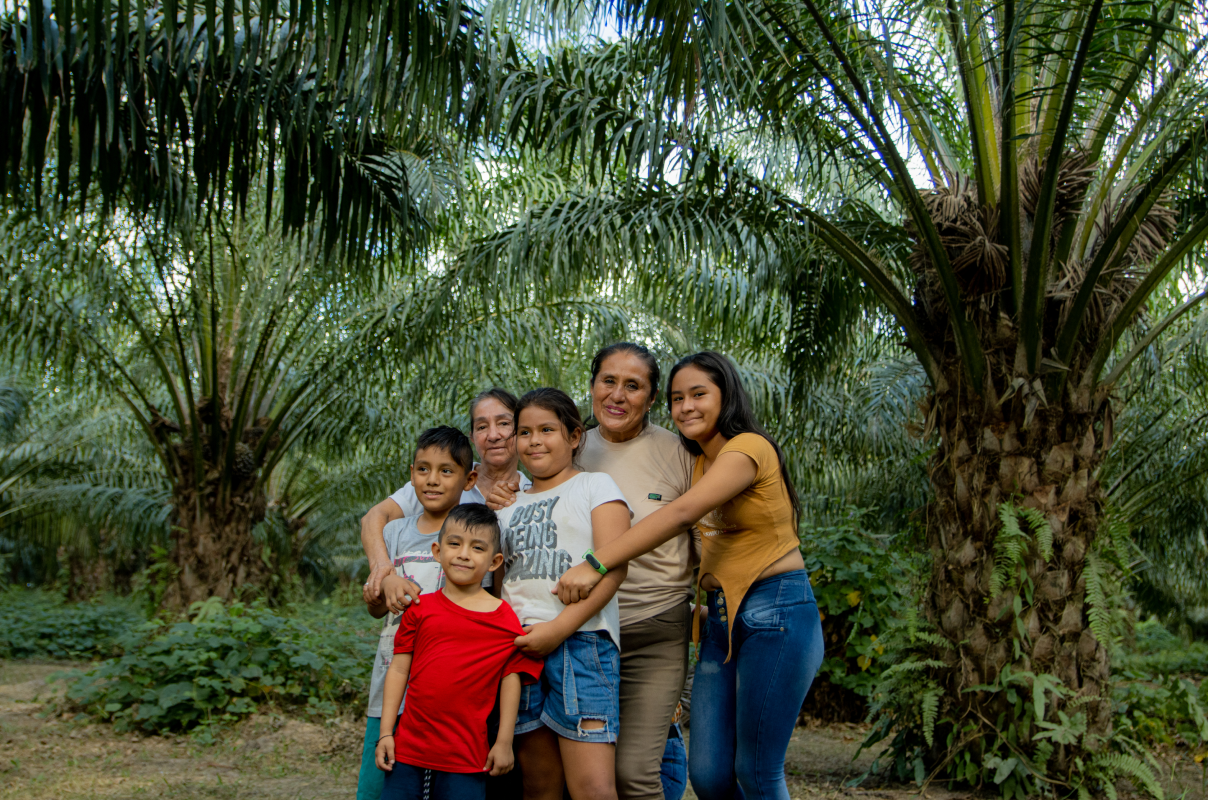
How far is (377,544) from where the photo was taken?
306cm

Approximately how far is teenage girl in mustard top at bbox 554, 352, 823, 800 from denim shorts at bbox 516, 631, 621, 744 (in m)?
0.33

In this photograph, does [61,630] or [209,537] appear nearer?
[209,537]

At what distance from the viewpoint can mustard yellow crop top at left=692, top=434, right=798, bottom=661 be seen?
2.90 metres

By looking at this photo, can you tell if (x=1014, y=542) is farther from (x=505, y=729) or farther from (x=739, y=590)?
(x=505, y=729)

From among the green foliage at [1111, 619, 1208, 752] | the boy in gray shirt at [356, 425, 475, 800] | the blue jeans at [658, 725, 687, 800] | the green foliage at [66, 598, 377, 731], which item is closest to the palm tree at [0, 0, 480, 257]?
the boy in gray shirt at [356, 425, 475, 800]

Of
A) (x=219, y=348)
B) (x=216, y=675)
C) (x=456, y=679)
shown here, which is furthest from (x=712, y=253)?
(x=219, y=348)

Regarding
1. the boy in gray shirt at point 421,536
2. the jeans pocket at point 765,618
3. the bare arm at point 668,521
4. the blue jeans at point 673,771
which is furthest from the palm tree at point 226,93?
the blue jeans at point 673,771

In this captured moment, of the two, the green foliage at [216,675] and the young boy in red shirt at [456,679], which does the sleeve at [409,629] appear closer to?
the young boy in red shirt at [456,679]

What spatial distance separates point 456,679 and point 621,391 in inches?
39.4

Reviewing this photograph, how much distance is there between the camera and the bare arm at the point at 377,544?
114 inches

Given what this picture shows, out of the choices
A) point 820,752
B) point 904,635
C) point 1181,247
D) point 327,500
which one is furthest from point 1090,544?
point 327,500

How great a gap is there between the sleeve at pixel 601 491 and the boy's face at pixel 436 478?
0.50 m

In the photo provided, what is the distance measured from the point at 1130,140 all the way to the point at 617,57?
9.32 ft

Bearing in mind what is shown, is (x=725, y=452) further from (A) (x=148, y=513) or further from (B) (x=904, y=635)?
(A) (x=148, y=513)
